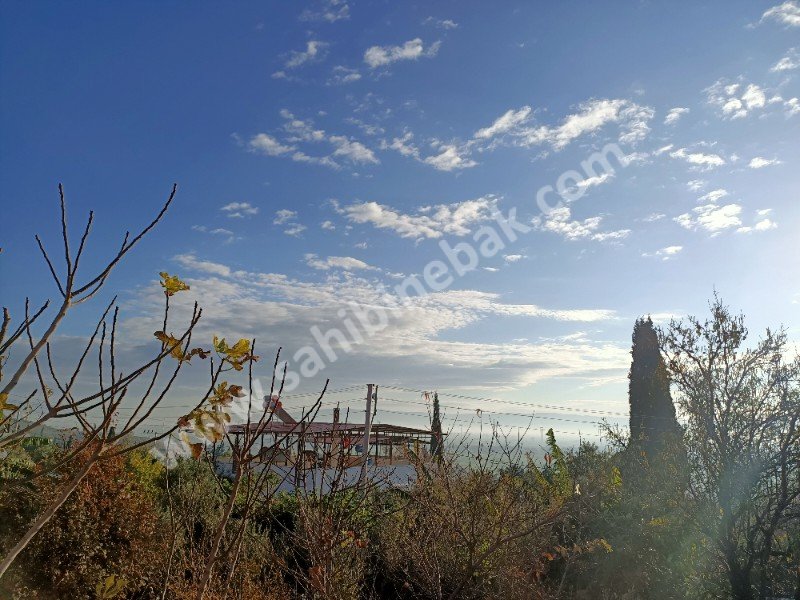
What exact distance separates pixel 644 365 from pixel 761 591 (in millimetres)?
17857

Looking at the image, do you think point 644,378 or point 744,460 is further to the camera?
point 644,378

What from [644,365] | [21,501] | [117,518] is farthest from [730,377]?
[644,365]

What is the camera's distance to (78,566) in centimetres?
697

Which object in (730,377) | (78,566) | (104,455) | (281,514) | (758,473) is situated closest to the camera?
(104,455)

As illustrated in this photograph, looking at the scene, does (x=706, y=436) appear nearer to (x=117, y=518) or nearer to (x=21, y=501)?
(x=117, y=518)

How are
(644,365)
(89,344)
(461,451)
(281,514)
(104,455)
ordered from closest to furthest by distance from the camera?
(104,455), (89,344), (461,451), (281,514), (644,365)

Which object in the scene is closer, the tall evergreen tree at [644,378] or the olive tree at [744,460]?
the olive tree at [744,460]

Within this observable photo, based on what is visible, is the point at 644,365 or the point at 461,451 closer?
the point at 461,451

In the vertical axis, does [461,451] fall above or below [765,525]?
above

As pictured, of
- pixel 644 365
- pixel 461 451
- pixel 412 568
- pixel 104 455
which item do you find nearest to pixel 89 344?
pixel 104 455

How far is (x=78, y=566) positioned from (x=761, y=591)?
32.5ft

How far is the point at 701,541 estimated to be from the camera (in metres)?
10.8

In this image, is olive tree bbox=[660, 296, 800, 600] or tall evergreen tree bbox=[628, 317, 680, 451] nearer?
olive tree bbox=[660, 296, 800, 600]

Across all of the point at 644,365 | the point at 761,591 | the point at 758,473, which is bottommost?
the point at 761,591
